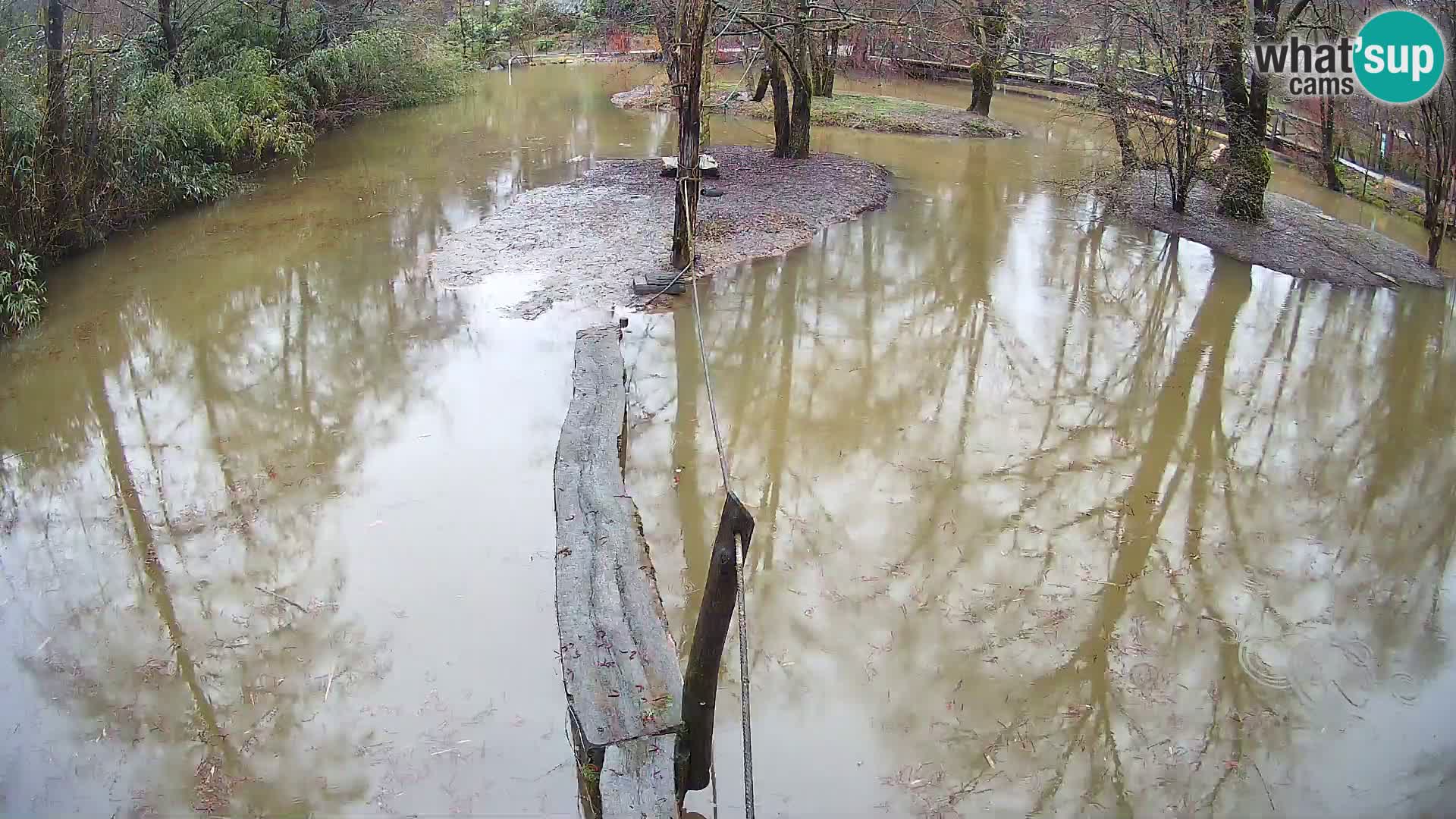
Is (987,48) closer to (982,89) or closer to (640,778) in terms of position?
(982,89)

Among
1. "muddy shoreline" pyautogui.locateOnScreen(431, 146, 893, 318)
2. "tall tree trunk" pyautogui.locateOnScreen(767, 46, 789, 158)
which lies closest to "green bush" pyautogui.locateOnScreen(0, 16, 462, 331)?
"muddy shoreline" pyautogui.locateOnScreen(431, 146, 893, 318)

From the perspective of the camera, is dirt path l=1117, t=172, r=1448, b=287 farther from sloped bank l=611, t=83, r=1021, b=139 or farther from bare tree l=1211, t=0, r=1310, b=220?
sloped bank l=611, t=83, r=1021, b=139

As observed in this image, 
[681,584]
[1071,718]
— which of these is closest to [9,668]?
[681,584]

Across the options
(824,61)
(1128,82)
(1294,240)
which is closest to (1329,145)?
(1294,240)

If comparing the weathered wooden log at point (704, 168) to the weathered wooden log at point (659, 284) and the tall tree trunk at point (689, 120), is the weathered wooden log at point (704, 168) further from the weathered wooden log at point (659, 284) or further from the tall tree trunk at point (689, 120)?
the weathered wooden log at point (659, 284)

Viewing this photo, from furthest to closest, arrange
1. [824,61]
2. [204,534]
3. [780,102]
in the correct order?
[824,61], [780,102], [204,534]

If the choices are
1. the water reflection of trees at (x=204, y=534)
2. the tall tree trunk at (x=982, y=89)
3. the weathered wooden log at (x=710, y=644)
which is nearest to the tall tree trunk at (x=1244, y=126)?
the tall tree trunk at (x=982, y=89)
